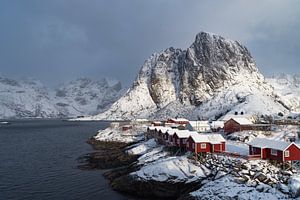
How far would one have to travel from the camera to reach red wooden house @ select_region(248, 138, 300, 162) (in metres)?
41.0

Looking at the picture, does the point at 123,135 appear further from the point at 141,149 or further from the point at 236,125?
the point at 236,125

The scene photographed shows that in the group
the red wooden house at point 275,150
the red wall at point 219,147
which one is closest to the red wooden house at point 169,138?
the red wall at point 219,147

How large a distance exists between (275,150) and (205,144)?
1080cm

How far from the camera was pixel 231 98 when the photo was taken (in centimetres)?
17500

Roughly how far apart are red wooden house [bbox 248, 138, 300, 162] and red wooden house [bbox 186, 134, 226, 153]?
560 cm

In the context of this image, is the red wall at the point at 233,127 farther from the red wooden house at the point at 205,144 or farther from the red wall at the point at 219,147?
the red wooden house at the point at 205,144

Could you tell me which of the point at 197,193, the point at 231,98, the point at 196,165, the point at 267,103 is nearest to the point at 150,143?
the point at 196,165

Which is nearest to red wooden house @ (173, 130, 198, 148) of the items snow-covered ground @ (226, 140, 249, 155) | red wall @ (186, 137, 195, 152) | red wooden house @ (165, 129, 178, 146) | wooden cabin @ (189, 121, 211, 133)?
red wooden house @ (165, 129, 178, 146)

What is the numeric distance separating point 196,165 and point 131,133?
6082cm

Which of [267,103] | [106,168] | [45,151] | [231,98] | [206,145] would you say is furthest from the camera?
[231,98]

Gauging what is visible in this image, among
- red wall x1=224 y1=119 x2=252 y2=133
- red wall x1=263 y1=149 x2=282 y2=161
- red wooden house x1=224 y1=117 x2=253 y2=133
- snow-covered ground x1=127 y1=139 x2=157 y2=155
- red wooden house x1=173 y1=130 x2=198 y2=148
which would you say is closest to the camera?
red wall x1=263 y1=149 x2=282 y2=161

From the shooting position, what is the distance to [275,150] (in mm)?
42219

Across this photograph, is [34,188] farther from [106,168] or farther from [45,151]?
[45,151]

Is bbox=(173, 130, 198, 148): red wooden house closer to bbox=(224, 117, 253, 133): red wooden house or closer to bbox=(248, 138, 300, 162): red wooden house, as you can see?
bbox=(248, 138, 300, 162): red wooden house
